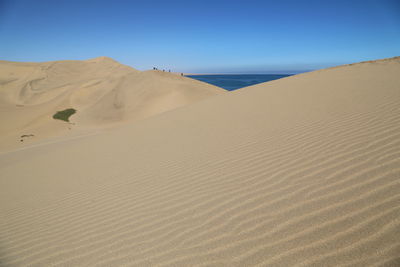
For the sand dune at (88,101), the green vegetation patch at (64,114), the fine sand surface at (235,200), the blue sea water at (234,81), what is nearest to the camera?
the fine sand surface at (235,200)

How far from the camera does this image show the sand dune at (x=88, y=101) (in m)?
14.4

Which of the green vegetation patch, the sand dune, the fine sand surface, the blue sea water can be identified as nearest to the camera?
the fine sand surface

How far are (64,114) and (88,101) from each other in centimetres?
460

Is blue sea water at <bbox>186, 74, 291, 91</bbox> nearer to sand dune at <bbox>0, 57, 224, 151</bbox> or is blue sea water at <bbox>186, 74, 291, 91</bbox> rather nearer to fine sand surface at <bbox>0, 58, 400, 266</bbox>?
sand dune at <bbox>0, 57, 224, 151</bbox>

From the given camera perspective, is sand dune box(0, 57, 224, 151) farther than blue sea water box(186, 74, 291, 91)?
No

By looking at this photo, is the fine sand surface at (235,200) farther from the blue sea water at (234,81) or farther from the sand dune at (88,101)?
the blue sea water at (234,81)

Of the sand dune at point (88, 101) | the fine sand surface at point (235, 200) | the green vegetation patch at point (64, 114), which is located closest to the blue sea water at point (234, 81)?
the sand dune at point (88, 101)

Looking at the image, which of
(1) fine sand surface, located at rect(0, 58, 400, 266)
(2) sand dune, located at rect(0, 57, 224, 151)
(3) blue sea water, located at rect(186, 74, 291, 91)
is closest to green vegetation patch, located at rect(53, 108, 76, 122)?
(2) sand dune, located at rect(0, 57, 224, 151)

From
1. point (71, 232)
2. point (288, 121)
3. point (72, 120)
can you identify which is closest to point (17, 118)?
point (72, 120)

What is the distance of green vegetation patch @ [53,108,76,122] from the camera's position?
16.5 m

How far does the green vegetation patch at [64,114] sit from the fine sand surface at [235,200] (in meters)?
13.5

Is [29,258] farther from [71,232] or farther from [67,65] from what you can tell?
[67,65]

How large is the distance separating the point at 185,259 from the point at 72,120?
17.4 m

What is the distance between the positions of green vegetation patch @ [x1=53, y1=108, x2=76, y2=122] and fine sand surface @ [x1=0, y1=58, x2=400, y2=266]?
44.2ft
